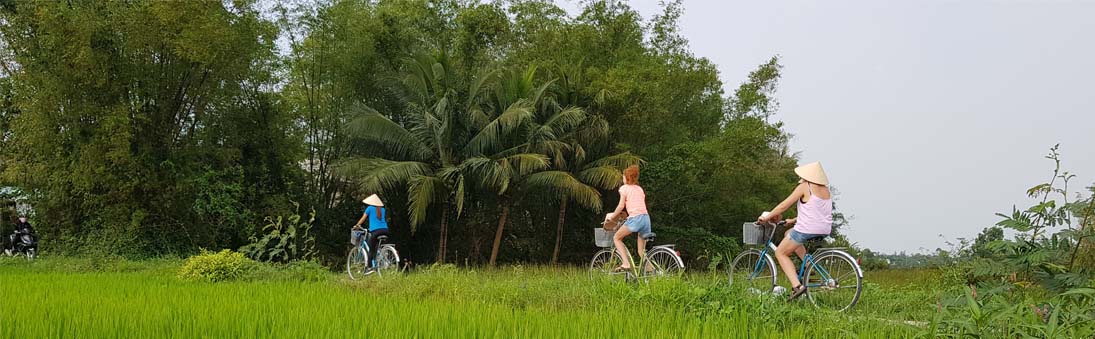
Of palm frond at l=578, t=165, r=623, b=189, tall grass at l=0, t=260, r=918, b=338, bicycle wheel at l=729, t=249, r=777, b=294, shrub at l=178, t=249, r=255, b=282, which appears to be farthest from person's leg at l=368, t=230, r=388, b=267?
palm frond at l=578, t=165, r=623, b=189

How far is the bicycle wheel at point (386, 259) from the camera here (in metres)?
9.55

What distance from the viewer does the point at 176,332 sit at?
4.04 m

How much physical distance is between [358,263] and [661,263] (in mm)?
4626

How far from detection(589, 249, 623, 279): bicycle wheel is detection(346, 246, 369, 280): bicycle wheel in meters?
3.35

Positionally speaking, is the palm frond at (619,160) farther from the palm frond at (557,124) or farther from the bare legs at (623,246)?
the bare legs at (623,246)

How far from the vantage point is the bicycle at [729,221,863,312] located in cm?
567

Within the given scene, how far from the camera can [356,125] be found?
14773 mm

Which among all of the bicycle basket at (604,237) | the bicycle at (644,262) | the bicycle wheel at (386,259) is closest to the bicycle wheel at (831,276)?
the bicycle at (644,262)

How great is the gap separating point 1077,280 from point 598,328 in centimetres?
243

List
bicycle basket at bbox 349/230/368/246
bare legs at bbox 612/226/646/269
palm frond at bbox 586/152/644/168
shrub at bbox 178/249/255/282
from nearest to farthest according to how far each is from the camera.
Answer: bare legs at bbox 612/226/646/269 → shrub at bbox 178/249/255/282 → bicycle basket at bbox 349/230/368/246 → palm frond at bbox 586/152/644/168

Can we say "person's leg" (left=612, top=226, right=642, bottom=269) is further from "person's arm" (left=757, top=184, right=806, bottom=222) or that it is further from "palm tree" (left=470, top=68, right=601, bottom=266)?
"palm tree" (left=470, top=68, right=601, bottom=266)

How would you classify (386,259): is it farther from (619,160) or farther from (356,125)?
(619,160)

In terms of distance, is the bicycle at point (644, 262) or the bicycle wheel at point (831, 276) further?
the bicycle at point (644, 262)

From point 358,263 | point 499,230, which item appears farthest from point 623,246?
point 499,230
